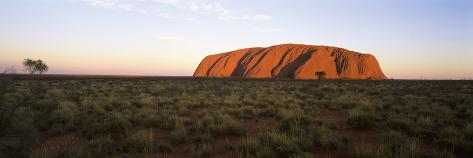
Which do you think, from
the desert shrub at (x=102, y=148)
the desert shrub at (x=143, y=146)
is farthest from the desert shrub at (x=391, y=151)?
the desert shrub at (x=102, y=148)

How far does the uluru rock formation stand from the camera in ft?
335

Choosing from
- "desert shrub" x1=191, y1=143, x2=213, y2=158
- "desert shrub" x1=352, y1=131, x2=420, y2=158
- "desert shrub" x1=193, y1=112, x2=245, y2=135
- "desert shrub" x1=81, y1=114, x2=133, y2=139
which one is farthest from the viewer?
"desert shrub" x1=193, y1=112, x2=245, y2=135

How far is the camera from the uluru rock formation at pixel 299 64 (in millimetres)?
102250

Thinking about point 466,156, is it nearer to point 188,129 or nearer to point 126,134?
point 188,129

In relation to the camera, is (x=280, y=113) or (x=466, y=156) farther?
(x=280, y=113)

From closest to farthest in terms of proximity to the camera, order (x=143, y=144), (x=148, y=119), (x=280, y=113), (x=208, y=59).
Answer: (x=143, y=144)
(x=148, y=119)
(x=280, y=113)
(x=208, y=59)

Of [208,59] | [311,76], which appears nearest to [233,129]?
[311,76]

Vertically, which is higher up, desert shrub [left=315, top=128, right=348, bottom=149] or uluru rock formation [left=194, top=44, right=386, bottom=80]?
uluru rock formation [left=194, top=44, right=386, bottom=80]

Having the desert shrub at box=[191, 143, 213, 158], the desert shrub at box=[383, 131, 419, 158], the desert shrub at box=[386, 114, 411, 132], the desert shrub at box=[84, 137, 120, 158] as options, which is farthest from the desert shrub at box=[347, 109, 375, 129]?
the desert shrub at box=[84, 137, 120, 158]

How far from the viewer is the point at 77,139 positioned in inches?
279

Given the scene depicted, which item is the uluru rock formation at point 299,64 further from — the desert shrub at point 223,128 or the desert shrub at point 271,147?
the desert shrub at point 271,147

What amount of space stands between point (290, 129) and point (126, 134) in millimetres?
3538

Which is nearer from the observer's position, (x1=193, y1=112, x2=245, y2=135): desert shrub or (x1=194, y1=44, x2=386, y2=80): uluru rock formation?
(x1=193, y1=112, x2=245, y2=135): desert shrub

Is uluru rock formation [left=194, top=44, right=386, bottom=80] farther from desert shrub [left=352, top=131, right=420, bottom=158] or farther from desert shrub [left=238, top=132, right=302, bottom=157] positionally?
desert shrub [left=238, top=132, right=302, bottom=157]
